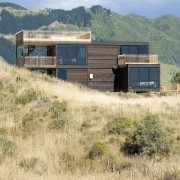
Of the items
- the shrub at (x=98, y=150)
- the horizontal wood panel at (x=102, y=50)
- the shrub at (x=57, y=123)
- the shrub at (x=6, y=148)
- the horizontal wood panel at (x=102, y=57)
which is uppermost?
the horizontal wood panel at (x=102, y=50)

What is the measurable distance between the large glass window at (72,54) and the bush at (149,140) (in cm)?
3139

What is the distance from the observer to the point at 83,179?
10.4m

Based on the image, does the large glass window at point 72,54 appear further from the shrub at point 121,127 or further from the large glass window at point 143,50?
the shrub at point 121,127

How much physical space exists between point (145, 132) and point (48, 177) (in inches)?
256

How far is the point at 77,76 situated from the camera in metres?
48.1

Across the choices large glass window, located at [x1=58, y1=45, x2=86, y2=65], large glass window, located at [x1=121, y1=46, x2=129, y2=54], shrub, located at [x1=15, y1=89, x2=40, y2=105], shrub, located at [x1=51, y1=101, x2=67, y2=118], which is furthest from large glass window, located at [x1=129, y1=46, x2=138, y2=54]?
shrub, located at [x1=51, y1=101, x2=67, y2=118]

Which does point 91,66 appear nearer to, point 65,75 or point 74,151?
point 65,75

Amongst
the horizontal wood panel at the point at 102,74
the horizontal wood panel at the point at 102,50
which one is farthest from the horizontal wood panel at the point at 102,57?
the horizontal wood panel at the point at 102,74

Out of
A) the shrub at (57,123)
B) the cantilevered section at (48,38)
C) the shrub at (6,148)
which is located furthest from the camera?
the cantilevered section at (48,38)

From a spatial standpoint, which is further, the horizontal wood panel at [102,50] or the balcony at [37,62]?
the horizontal wood panel at [102,50]

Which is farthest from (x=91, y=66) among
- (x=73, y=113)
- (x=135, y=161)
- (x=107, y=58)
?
(x=135, y=161)

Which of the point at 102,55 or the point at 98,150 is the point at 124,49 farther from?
the point at 98,150

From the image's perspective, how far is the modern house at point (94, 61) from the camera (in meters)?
46.8

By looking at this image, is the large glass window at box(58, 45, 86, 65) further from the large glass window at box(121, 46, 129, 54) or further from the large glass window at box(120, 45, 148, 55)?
the large glass window at box(120, 45, 148, 55)
